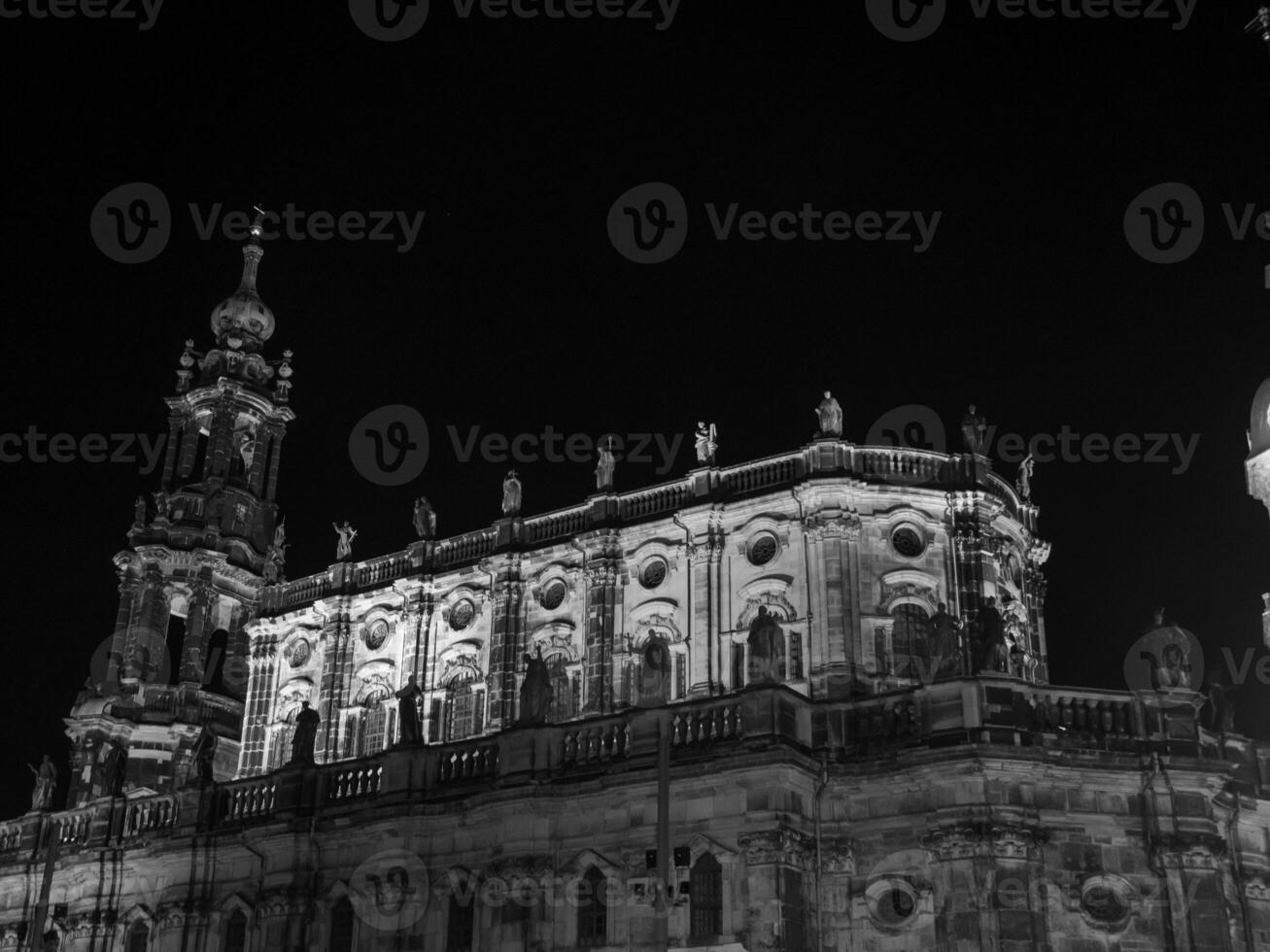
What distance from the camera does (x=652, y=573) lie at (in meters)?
47.7

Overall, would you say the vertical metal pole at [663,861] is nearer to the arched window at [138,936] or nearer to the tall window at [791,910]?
the tall window at [791,910]

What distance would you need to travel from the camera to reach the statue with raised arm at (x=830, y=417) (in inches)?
1837

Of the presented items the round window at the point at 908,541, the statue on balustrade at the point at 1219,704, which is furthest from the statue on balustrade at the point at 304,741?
the statue on balustrade at the point at 1219,704

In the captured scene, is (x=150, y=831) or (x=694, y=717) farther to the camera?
(x=150, y=831)

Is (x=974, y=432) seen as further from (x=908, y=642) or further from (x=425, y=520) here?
(x=425, y=520)

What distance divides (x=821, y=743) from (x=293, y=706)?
2895cm

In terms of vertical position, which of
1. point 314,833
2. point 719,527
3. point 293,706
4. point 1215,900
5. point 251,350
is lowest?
point 1215,900

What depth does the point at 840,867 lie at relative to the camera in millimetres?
29484

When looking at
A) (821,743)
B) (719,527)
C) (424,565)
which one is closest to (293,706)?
(424,565)

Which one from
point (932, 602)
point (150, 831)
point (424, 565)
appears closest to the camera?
point (150, 831)

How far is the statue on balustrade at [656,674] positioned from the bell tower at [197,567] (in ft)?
61.9

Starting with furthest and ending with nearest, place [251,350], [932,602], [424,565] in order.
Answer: [251,350]
[424,565]
[932,602]

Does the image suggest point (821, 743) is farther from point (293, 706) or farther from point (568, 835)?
point (293, 706)

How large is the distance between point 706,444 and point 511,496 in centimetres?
780
